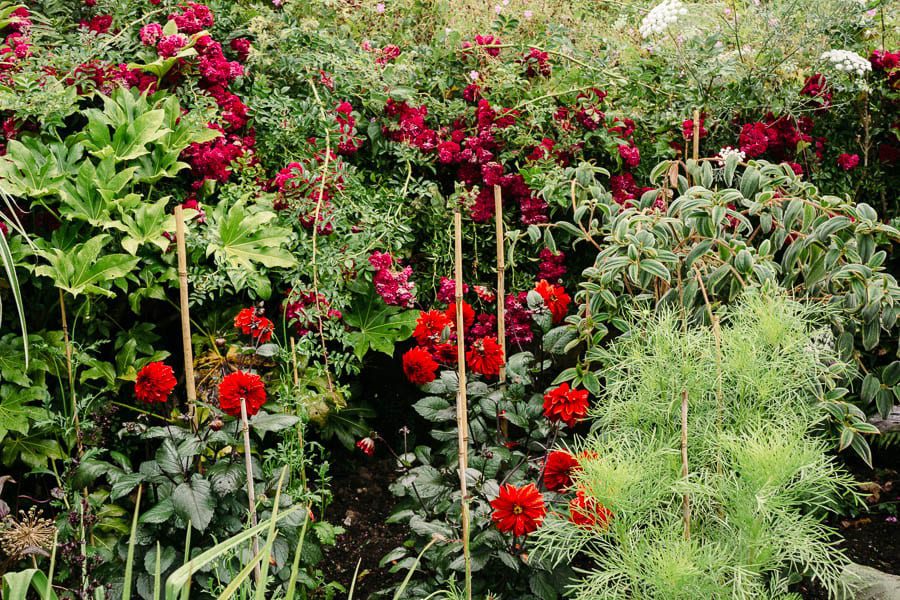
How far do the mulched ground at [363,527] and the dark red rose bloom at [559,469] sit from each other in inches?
27.0

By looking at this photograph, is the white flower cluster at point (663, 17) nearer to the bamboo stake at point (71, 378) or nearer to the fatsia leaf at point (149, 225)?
the fatsia leaf at point (149, 225)

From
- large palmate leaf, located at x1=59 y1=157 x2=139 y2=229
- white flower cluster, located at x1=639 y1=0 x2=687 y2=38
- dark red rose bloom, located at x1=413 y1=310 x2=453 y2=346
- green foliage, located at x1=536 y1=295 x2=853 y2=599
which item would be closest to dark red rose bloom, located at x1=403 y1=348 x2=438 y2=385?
dark red rose bloom, located at x1=413 y1=310 x2=453 y2=346

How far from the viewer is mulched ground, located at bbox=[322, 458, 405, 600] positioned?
2.50 meters

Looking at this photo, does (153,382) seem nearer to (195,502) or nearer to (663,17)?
(195,502)

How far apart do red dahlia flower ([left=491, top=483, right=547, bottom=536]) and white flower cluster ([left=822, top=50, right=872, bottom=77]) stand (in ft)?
7.28

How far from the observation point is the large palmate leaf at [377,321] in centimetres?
292

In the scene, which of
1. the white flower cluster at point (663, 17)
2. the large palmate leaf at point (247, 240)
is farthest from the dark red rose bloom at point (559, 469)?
the white flower cluster at point (663, 17)

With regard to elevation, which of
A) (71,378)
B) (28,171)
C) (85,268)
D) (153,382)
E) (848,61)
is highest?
(848,61)

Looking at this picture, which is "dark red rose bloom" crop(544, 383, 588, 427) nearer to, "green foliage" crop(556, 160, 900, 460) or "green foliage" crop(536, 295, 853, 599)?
"green foliage" crop(536, 295, 853, 599)

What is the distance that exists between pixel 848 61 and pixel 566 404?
1.96 m

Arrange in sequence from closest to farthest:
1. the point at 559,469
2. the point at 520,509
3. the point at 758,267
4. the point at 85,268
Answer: the point at 520,509, the point at 559,469, the point at 758,267, the point at 85,268

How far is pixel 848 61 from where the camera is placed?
3164mm

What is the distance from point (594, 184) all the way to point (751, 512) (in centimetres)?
163

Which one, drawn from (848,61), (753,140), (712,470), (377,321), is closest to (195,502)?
(377,321)
